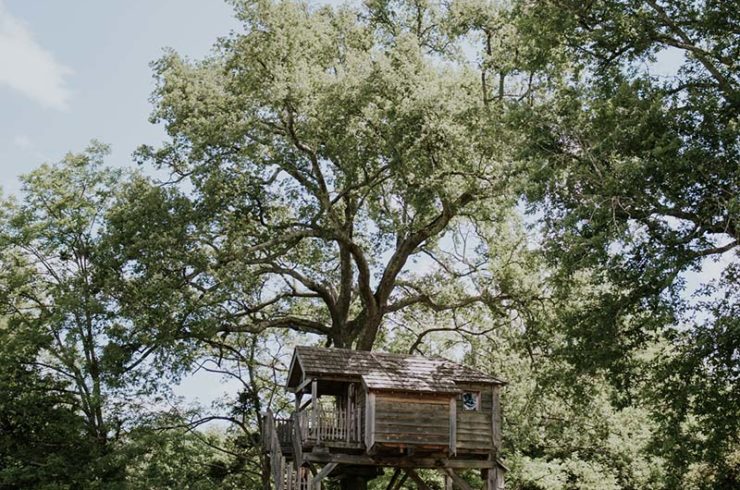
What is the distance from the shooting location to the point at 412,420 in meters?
20.7

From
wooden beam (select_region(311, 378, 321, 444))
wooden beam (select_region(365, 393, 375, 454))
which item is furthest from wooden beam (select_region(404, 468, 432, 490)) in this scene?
wooden beam (select_region(311, 378, 321, 444))

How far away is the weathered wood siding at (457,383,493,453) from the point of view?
69.9 ft

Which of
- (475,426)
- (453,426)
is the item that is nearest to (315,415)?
(453,426)

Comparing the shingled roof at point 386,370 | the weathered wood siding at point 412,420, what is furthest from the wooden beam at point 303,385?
the weathered wood siding at point 412,420

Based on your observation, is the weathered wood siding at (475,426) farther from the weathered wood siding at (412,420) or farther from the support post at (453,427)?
the weathered wood siding at (412,420)

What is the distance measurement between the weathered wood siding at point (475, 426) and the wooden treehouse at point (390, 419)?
0.08ft

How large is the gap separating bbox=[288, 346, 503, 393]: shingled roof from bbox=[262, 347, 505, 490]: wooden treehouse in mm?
25

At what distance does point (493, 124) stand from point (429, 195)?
282 centimetres

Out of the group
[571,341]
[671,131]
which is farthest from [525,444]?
[671,131]

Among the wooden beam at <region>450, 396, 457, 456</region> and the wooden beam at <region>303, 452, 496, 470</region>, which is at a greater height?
the wooden beam at <region>450, 396, 457, 456</region>

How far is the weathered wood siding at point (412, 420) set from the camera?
20.3 metres

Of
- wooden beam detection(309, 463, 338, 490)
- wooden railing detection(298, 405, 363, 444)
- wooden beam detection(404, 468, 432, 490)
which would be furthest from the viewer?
wooden beam detection(404, 468, 432, 490)

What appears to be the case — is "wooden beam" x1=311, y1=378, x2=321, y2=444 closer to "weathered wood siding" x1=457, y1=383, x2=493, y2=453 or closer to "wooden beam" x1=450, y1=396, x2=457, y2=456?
"wooden beam" x1=450, y1=396, x2=457, y2=456

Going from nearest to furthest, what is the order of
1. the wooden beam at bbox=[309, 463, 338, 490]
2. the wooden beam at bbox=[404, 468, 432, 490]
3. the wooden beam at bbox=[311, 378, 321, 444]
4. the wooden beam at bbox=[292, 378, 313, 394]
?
the wooden beam at bbox=[309, 463, 338, 490], the wooden beam at bbox=[311, 378, 321, 444], the wooden beam at bbox=[292, 378, 313, 394], the wooden beam at bbox=[404, 468, 432, 490]
